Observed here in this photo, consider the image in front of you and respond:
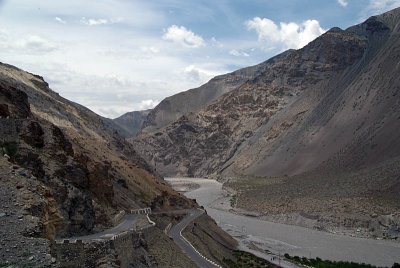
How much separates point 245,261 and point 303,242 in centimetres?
Answer: 2248

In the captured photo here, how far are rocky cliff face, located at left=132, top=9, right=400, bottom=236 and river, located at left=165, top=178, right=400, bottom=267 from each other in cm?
700

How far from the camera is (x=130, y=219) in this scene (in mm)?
35375

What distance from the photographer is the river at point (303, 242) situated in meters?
56.5

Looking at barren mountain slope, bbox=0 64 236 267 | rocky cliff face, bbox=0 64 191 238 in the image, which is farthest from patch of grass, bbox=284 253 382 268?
rocky cliff face, bbox=0 64 191 238

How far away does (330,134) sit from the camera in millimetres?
132875

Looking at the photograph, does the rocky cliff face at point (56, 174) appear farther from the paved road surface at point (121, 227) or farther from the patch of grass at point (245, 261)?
the patch of grass at point (245, 261)

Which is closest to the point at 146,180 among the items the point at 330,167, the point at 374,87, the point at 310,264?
the point at 310,264

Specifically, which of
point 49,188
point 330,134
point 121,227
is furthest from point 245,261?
point 330,134

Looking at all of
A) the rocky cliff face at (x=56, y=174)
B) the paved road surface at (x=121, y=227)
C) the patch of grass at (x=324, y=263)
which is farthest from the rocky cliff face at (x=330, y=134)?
the rocky cliff face at (x=56, y=174)

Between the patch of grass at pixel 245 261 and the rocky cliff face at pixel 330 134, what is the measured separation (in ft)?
105

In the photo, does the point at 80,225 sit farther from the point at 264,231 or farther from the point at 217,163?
the point at 217,163

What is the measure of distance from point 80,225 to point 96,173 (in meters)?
8.98

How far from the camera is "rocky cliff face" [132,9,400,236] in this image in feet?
296

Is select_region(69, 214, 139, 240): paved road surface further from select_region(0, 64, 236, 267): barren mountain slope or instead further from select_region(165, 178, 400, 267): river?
select_region(165, 178, 400, 267): river
